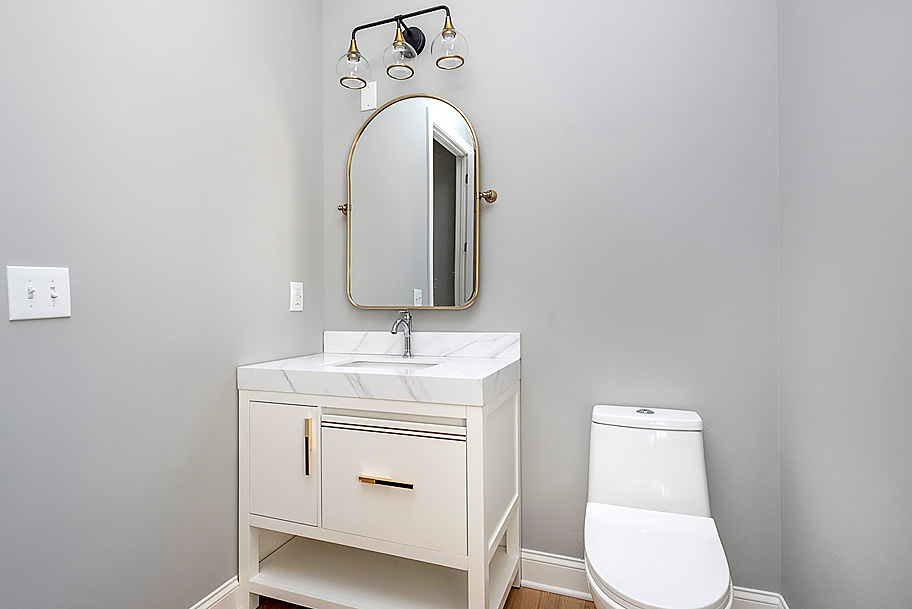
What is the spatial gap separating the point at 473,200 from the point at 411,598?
1.37 meters

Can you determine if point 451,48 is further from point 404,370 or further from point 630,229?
point 404,370

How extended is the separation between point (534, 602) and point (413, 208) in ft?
4.88

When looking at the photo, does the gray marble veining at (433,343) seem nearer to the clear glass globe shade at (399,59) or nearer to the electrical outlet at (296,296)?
the electrical outlet at (296,296)

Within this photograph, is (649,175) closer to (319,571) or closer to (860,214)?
(860,214)

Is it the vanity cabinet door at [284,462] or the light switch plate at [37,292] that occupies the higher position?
the light switch plate at [37,292]

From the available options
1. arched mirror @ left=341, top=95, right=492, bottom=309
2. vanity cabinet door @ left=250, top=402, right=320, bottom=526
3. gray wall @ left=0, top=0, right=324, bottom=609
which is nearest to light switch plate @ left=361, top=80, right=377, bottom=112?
arched mirror @ left=341, top=95, right=492, bottom=309

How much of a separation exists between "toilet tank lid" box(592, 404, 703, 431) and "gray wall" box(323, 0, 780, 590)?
3.0 inches

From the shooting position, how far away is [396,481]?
1440mm

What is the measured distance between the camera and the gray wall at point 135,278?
1.09m

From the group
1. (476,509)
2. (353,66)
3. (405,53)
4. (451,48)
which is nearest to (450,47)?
(451,48)

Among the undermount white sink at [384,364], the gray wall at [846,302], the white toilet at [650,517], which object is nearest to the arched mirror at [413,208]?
the undermount white sink at [384,364]

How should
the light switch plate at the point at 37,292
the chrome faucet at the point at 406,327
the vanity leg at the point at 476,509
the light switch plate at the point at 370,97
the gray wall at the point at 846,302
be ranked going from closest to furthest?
the gray wall at the point at 846,302, the light switch plate at the point at 37,292, the vanity leg at the point at 476,509, the chrome faucet at the point at 406,327, the light switch plate at the point at 370,97

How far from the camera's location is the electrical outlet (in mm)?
1932

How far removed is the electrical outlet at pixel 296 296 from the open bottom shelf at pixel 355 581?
0.91 meters
